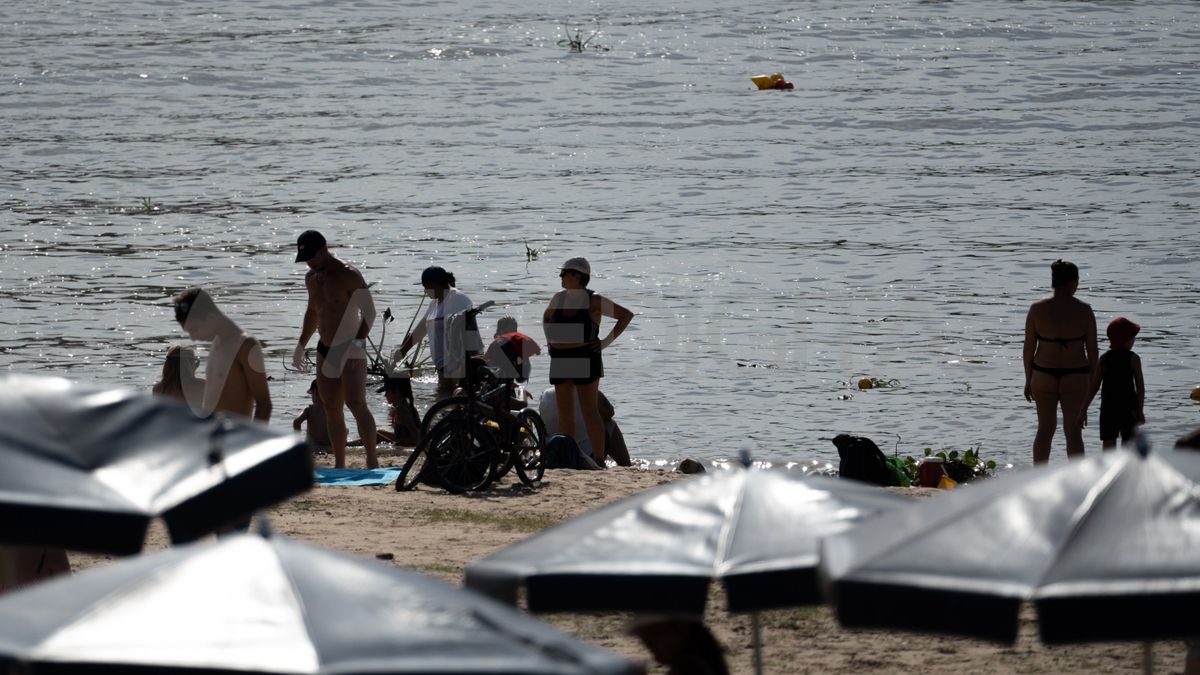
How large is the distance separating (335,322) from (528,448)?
1.42 m

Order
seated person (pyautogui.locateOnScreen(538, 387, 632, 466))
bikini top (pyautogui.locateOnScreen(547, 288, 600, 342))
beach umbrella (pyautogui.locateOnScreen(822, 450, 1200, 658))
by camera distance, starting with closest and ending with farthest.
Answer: beach umbrella (pyautogui.locateOnScreen(822, 450, 1200, 658)) → bikini top (pyautogui.locateOnScreen(547, 288, 600, 342)) → seated person (pyautogui.locateOnScreen(538, 387, 632, 466))

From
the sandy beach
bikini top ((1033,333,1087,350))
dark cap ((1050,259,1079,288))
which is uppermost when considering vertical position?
dark cap ((1050,259,1079,288))

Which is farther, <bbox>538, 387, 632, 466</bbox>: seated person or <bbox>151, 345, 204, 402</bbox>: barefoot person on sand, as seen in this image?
<bbox>538, 387, 632, 466</bbox>: seated person

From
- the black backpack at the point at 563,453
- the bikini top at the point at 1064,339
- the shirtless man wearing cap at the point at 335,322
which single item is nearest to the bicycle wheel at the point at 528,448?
the black backpack at the point at 563,453

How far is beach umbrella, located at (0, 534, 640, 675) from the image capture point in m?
3.52

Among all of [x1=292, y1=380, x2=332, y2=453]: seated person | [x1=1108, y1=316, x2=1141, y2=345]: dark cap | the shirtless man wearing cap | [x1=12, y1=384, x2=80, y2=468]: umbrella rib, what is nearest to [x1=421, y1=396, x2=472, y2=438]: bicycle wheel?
the shirtless man wearing cap

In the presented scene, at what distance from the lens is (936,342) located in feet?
66.4

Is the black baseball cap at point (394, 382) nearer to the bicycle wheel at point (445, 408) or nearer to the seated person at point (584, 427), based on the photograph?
the seated person at point (584, 427)

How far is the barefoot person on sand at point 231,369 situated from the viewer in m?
8.15

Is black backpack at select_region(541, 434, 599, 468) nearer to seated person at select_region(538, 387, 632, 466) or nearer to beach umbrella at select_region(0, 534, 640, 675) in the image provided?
seated person at select_region(538, 387, 632, 466)

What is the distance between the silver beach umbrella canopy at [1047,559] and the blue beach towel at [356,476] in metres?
6.56

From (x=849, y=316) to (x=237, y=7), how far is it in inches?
1438

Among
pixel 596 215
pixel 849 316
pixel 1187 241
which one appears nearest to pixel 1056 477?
pixel 849 316

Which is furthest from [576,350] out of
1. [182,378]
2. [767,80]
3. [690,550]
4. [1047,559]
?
[767,80]
